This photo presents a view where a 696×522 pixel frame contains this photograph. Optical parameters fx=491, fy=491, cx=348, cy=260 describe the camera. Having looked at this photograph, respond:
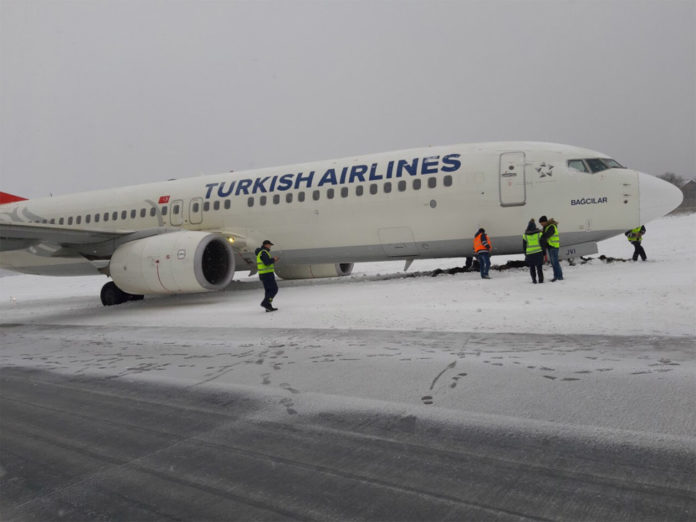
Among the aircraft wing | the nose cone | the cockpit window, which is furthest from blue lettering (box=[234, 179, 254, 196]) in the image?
the nose cone

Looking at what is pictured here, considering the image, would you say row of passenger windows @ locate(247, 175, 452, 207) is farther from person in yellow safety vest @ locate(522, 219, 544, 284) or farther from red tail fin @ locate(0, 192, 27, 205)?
red tail fin @ locate(0, 192, 27, 205)

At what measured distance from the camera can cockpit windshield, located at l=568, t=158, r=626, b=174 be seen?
11.0m

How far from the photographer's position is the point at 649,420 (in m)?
2.85

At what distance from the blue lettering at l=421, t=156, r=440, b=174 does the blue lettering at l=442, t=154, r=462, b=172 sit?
196mm

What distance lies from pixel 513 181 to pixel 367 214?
139 inches

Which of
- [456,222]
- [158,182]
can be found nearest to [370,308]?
[456,222]

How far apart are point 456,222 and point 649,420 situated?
9091 millimetres

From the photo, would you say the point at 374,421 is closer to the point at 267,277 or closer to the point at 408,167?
the point at 267,277

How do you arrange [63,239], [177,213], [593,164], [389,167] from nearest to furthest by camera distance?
1. [593,164]
2. [63,239]
3. [389,167]
4. [177,213]

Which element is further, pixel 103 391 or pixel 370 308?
pixel 370 308

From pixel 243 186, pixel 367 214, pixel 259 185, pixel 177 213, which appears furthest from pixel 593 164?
pixel 177 213

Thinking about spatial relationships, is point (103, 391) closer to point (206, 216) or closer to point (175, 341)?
point (175, 341)

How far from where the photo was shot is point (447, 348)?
5191mm

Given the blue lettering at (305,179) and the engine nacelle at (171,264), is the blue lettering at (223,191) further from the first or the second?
the engine nacelle at (171,264)
